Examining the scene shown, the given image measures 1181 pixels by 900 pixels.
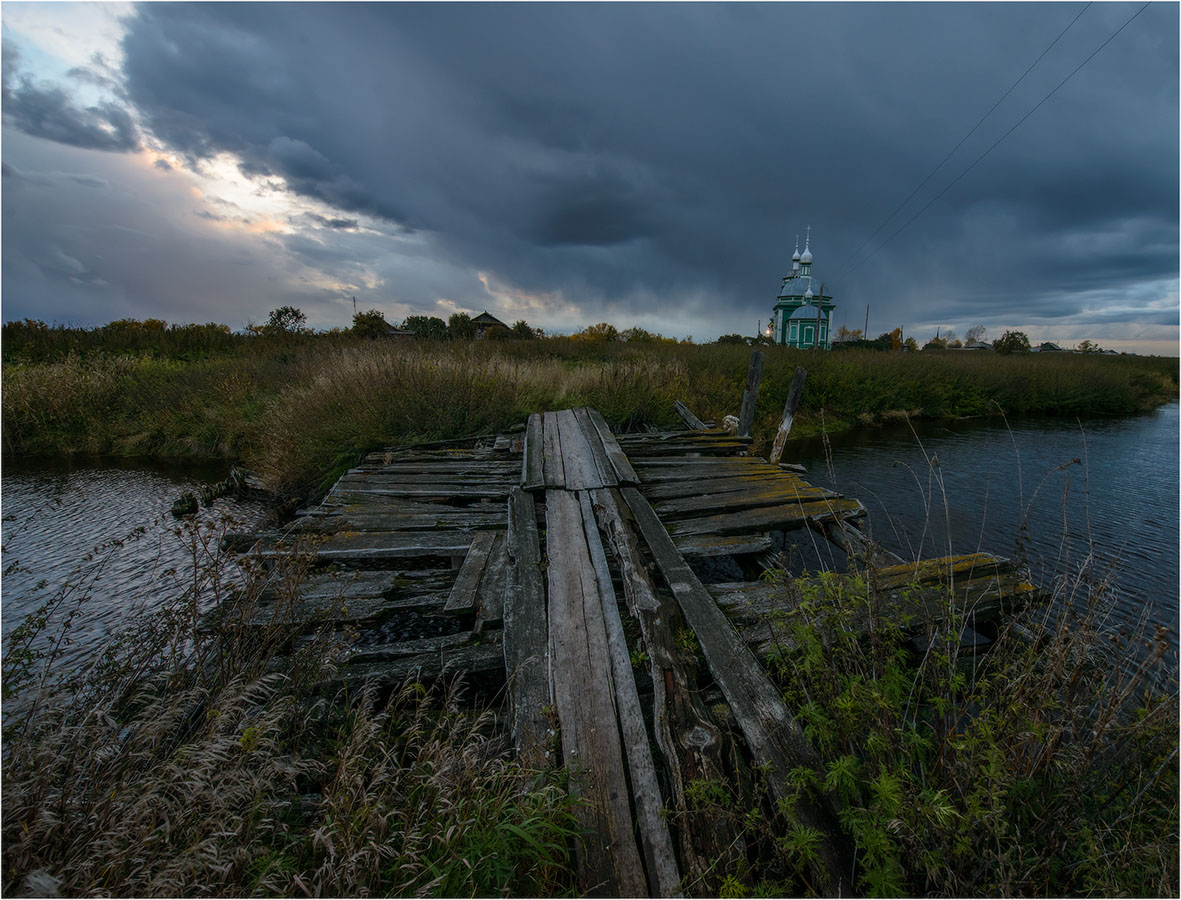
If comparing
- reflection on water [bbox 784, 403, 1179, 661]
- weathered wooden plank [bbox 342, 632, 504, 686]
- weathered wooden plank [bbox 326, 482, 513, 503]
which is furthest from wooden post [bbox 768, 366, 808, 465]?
weathered wooden plank [bbox 342, 632, 504, 686]

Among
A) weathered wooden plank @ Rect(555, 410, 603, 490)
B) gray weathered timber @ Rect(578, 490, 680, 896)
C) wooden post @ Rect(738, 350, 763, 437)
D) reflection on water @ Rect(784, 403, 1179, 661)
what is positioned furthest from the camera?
wooden post @ Rect(738, 350, 763, 437)

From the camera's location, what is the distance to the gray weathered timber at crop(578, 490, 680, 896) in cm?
183

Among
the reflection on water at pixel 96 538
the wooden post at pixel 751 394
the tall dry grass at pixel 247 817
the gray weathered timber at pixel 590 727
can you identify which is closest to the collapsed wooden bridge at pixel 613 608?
the gray weathered timber at pixel 590 727

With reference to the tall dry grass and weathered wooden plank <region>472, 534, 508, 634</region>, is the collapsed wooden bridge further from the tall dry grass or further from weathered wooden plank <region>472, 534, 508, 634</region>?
the tall dry grass

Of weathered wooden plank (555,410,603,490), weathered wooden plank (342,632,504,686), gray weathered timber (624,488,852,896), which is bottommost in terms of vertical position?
weathered wooden plank (342,632,504,686)

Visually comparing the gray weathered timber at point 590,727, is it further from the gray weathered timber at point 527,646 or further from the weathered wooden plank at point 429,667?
the weathered wooden plank at point 429,667

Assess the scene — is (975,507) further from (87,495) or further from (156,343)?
(156,343)

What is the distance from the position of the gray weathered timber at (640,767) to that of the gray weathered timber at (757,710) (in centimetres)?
50

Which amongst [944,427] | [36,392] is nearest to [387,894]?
[36,392]

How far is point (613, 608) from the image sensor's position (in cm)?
326

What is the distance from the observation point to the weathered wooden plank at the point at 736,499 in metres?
5.31

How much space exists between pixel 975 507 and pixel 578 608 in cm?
890

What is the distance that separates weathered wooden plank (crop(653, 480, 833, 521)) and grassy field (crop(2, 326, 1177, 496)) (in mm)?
972

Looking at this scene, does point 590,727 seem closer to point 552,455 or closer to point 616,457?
point 616,457
